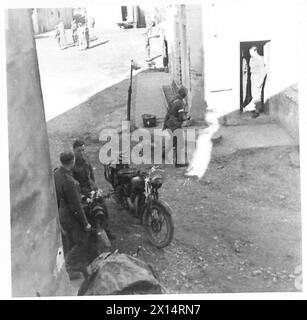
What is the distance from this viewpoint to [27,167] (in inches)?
158

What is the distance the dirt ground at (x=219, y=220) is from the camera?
4613 mm

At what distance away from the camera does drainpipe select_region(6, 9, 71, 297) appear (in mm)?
3900

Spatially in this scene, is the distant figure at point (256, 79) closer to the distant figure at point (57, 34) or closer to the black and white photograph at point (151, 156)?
the black and white photograph at point (151, 156)

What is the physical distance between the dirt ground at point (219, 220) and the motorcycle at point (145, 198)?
84 millimetres

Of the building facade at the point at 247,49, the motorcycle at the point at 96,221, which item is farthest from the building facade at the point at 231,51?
the motorcycle at the point at 96,221

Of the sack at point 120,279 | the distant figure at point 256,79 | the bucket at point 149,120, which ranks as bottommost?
the sack at point 120,279

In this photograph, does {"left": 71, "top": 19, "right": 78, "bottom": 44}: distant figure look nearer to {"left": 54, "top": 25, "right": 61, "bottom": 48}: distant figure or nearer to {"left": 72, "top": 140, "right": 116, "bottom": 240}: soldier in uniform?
{"left": 54, "top": 25, "right": 61, "bottom": 48}: distant figure

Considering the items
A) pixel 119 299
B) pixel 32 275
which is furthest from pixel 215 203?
pixel 32 275

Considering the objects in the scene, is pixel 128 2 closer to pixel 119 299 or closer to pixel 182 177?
pixel 182 177

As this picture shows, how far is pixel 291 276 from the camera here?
15.0 ft

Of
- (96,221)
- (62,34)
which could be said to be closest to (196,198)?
(96,221)

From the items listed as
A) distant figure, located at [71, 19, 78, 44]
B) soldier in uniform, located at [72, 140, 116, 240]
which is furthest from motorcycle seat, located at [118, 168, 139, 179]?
distant figure, located at [71, 19, 78, 44]

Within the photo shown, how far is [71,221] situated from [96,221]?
279mm

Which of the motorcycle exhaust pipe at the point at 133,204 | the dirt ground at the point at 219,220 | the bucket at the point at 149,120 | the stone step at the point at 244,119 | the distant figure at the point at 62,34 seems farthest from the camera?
the stone step at the point at 244,119
